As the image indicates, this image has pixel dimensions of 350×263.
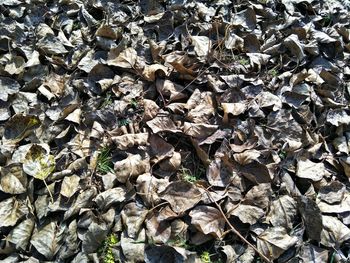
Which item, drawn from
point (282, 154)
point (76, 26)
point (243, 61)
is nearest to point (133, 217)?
point (282, 154)

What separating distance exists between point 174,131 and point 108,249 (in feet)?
2.17

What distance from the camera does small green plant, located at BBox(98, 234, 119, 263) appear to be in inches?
83.5

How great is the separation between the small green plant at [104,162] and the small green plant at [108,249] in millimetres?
342

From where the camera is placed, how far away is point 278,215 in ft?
7.23

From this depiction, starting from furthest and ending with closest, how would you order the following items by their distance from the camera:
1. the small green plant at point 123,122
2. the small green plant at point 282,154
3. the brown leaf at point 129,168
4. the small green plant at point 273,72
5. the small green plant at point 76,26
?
the small green plant at point 76,26
the small green plant at point 273,72
the small green plant at point 123,122
the small green plant at point 282,154
the brown leaf at point 129,168

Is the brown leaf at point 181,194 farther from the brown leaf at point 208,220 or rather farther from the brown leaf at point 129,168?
the brown leaf at point 129,168

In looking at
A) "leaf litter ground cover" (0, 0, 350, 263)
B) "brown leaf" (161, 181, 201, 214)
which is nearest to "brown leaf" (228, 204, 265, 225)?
"leaf litter ground cover" (0, 0, 350, 263)

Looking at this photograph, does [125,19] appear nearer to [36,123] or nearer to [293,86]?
[36,123]

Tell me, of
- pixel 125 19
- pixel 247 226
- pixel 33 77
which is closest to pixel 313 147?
pixel 247 226

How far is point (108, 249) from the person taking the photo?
2148 millimetres

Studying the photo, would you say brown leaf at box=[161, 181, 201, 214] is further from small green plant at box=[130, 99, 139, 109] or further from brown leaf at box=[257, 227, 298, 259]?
small green plant at box=[130, 99, 139, 109]

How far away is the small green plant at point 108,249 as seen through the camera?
212 cm

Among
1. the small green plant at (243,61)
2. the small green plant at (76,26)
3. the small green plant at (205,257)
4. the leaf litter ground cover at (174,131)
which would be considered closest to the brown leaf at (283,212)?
the leaf litter ground cover at (174,131)

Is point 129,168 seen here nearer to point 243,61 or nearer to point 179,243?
point 179,243
